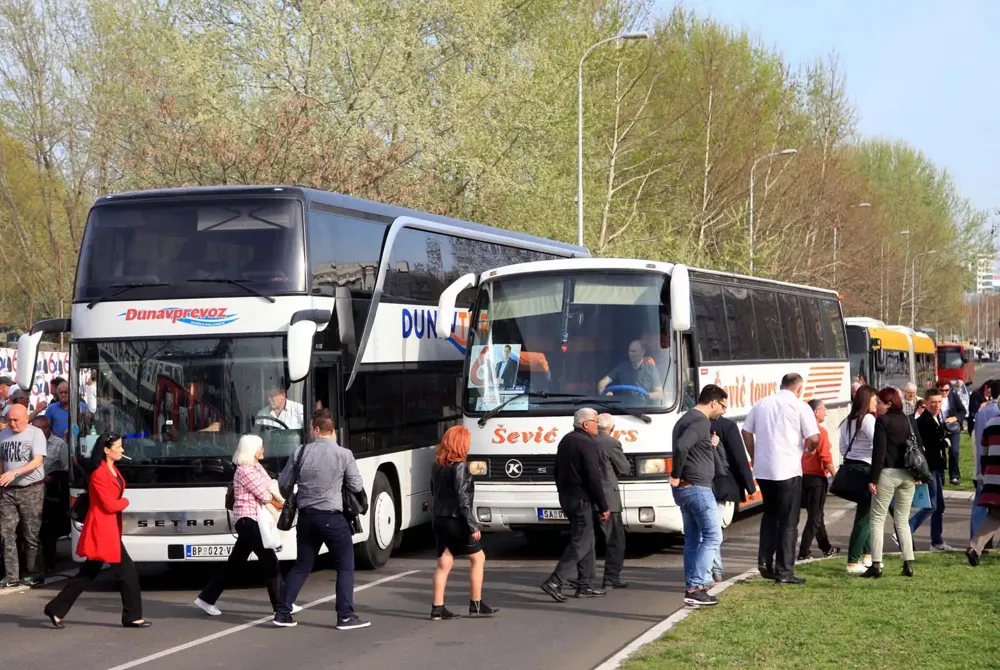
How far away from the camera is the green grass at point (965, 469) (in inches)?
906

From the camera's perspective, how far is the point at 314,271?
46.2 feet

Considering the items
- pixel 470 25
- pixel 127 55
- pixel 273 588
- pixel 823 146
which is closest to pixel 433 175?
pixel 470 25

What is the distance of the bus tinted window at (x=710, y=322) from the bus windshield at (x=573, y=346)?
3.19ft

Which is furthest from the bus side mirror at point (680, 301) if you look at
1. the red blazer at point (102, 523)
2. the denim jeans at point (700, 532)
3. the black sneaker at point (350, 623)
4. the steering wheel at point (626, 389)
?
the red blazer at point (102, 523)

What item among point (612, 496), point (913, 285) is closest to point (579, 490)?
point (612, 496)

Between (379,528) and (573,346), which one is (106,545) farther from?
(573,346)

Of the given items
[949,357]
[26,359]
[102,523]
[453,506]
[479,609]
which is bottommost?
[479,609]

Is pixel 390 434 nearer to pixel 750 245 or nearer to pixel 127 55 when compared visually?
pixel 127 55

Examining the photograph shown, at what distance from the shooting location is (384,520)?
15602 mm

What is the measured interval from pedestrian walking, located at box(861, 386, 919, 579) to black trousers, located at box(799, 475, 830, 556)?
1.05 m

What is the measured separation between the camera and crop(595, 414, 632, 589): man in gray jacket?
12.3 meters

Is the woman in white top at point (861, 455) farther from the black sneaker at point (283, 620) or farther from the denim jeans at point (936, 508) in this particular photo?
the black sneaker at point (283, 620)

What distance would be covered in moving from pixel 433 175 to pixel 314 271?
708 inches

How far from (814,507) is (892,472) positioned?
1386mm
